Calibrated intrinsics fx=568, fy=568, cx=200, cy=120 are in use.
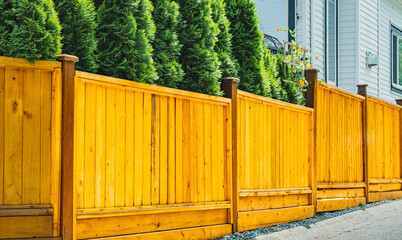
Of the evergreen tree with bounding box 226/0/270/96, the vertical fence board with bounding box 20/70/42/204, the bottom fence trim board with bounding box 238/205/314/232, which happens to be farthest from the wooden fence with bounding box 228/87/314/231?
the vertical fence board with bounding box 20/70/42/204

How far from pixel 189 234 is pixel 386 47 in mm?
13272

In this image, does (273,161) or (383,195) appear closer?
(273,161)

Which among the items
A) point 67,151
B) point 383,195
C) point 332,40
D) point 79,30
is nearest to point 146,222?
point 67,151

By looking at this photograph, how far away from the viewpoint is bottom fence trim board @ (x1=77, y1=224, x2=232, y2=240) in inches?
221

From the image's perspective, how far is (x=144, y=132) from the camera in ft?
19.0

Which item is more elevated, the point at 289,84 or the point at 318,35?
the point at 318,35

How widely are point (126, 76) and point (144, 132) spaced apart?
60 centimetres

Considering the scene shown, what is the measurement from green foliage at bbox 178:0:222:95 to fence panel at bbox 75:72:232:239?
0.93 ft

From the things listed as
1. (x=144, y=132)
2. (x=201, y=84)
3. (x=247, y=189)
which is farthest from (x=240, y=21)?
(x=144, y=132)

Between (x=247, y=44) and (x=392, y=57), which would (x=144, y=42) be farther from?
(x=392, y=57)

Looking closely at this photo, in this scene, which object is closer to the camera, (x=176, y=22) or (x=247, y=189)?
(x=176, y=22)

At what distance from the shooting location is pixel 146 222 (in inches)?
226

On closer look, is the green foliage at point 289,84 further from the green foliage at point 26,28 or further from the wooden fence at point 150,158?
the green foliage at point 26,28

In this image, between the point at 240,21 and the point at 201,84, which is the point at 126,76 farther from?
the point at 240,21
